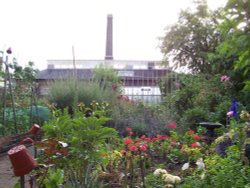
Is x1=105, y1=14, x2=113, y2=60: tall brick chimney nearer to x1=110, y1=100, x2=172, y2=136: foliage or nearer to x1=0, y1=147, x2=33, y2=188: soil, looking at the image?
x1=110, y1=100, x2=172, y2=136: foliage

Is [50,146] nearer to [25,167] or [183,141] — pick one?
[25,167]

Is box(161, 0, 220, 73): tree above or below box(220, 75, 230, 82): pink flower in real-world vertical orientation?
above

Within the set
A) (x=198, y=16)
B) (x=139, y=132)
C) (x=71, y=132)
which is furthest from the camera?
(x=198, y=16)

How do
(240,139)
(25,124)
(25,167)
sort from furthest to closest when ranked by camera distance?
1. (25,124)
2. (240,139)
3. (25,167)

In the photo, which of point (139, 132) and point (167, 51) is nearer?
point (139, 132)

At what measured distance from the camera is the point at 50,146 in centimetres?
284

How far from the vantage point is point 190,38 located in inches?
864

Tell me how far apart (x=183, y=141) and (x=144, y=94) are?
6.89 m

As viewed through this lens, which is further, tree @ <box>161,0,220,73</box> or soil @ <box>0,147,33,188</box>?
tree @ <box>161,0,220,73</box>

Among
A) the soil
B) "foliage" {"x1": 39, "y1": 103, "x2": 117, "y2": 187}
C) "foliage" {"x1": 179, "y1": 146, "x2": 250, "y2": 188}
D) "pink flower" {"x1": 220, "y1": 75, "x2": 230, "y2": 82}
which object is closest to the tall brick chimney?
"pink flower" {"x1": 220, "y1": 75, "x2": 230, "y2": 82}

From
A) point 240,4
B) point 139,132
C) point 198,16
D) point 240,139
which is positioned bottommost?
point 139,132

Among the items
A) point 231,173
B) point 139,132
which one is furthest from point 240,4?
point 139,132

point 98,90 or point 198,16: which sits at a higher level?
point 198,16

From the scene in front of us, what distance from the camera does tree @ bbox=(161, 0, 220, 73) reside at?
69.2ft
